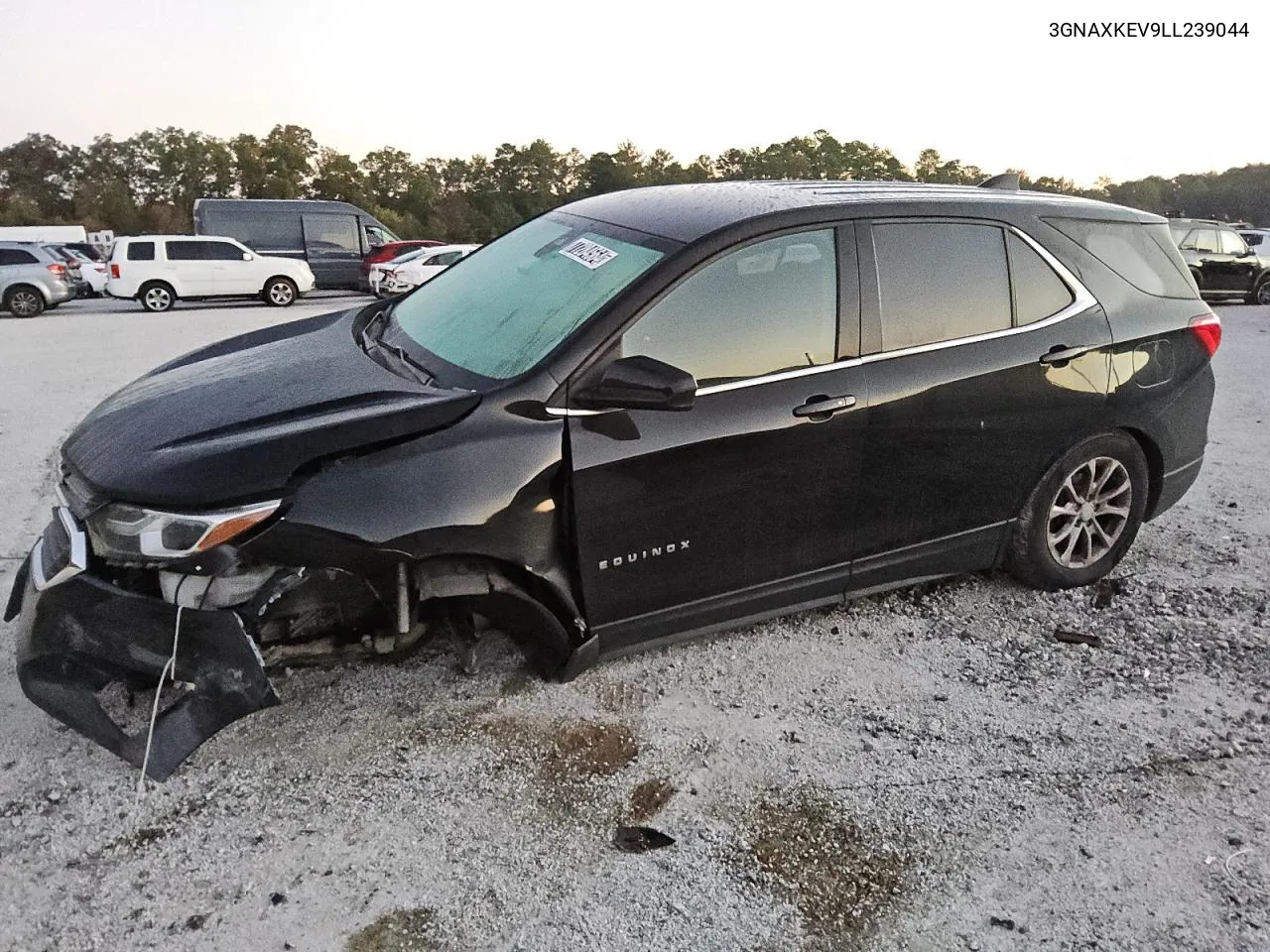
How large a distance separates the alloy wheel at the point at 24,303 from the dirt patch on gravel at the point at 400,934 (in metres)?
18.7

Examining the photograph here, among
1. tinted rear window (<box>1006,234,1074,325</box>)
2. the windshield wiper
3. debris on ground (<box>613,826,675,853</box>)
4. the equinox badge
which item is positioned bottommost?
debris on ground (<box>613,826,675,853</box>)

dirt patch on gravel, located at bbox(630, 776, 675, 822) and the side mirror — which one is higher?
the side mirror

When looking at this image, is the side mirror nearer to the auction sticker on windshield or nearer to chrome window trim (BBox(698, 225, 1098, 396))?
chrome window trim (BBox(698, 225, 1098, 396))

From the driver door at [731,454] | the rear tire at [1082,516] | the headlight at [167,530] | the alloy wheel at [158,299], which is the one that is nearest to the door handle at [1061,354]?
the rear tire at [1082,516]

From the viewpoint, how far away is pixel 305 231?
2177 centimetres

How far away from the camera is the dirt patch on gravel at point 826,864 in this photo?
240cm

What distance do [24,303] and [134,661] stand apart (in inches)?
705

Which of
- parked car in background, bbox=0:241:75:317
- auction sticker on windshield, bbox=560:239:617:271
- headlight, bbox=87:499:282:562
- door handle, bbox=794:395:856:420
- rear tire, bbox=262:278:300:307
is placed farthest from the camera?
rear tire, bbox=262:278:300:307

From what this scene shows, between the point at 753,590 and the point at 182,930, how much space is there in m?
1.99

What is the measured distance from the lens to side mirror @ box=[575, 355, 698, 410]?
2.86 m

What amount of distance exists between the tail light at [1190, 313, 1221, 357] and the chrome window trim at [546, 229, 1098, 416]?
669mm

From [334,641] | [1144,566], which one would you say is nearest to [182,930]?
[334,641]

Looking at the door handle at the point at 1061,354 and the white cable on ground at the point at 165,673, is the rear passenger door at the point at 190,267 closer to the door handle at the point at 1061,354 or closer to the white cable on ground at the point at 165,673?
the white cable on ground at the point at 165,673

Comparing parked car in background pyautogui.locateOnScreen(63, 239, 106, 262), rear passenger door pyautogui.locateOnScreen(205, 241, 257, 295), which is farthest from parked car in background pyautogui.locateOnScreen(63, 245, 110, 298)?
rear passenger door pyautogui.locateOnScreen(205, 241, 257, 295)
